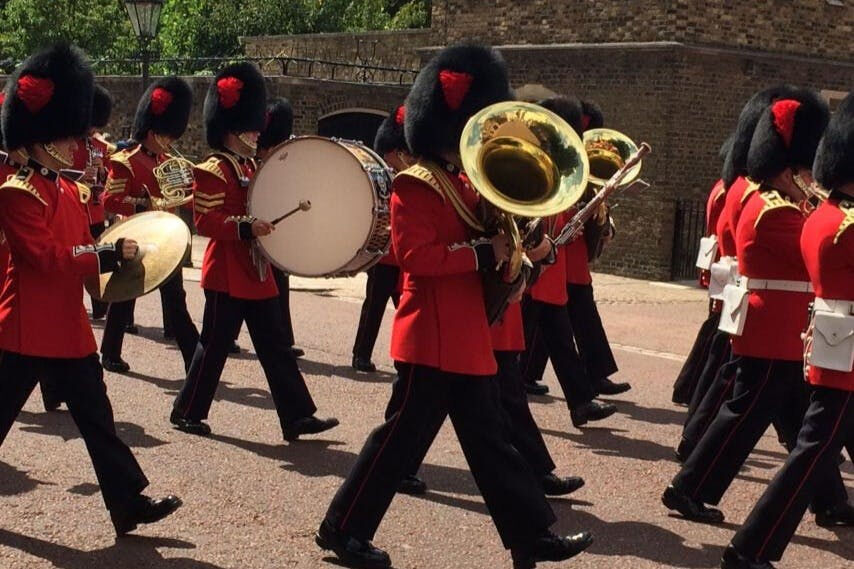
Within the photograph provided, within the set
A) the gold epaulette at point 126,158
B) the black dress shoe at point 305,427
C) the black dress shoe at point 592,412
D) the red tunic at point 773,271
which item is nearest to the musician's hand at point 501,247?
the red tunic at point 773,271

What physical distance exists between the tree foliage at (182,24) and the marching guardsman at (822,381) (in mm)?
27970

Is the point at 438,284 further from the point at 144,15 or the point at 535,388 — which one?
the point at 144,15

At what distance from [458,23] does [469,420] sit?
15710 mm

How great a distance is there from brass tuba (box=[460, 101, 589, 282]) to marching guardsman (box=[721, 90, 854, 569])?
91 cm

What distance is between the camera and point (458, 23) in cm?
2038

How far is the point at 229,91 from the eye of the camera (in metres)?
7.82

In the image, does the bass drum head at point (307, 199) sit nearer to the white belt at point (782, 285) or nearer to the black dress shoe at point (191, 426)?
the black dress shoe at point (191, 426)

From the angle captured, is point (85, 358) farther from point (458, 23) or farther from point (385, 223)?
point (458, 23)

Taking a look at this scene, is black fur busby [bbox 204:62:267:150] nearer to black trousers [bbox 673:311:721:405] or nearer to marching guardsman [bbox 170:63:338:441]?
marching guardsman [bbox 170:63:338:441]

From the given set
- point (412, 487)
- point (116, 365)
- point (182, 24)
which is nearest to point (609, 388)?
point (412, 487)

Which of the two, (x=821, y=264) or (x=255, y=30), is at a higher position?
(x=821, y=264)

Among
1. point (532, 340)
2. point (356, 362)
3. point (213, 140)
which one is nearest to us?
point (213, 140)

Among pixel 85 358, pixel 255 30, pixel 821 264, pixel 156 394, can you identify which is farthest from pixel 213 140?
pixel 255 30

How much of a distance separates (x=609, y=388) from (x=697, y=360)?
2.09 ft
